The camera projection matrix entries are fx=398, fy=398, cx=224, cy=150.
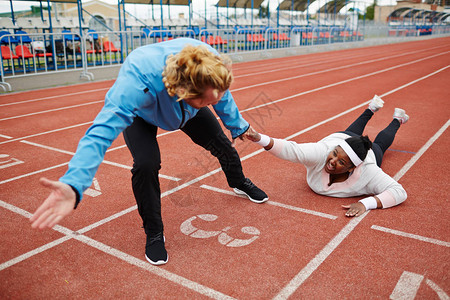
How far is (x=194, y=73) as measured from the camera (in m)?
2.09

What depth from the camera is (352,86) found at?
11.3 metres

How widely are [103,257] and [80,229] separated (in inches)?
22.2

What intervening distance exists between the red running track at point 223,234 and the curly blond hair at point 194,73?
1259 mm

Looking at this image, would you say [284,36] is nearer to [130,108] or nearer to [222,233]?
[222,233]

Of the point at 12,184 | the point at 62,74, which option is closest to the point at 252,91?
the point at 62,74

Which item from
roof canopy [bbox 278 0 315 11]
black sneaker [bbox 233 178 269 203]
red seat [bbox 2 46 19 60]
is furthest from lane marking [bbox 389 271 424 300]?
roof canopy [bbox 278 0 315 11]

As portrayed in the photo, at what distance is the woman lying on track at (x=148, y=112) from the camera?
1.95 meters

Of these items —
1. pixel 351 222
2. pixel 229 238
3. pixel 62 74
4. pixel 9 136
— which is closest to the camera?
pixel 229 238

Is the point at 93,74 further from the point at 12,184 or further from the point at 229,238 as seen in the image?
the point at 229,238

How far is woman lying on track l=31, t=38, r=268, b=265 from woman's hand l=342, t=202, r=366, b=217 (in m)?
1.33

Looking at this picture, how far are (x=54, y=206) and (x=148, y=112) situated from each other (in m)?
0.86

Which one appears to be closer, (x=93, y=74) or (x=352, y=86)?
(x=352, y=86)

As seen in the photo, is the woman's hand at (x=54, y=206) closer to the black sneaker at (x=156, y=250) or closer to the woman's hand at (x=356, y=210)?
the black sneaker at (x=156, y=250)

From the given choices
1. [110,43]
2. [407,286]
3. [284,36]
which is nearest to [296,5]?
[284,36]
